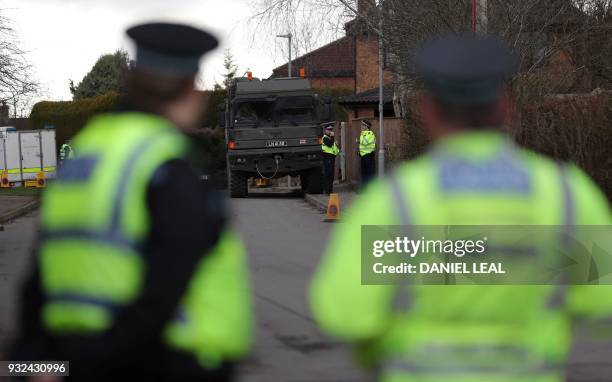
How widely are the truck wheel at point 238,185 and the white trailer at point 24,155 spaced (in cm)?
1504

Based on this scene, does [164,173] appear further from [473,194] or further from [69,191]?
[473,194]

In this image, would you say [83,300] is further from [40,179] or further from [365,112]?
[365,112]

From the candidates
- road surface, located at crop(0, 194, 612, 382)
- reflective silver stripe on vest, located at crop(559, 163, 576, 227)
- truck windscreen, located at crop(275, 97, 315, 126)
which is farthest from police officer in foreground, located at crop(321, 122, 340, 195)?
reflective silver stripe on vest, located at crop(559, 163, 576, 227)

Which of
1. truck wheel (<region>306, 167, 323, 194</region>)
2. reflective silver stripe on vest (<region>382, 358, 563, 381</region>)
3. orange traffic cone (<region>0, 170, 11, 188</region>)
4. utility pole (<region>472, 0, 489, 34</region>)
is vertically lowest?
orange traffic cone (<region>0, 170, 11, 188</region>)

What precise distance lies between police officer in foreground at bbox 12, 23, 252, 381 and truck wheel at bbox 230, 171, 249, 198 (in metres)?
27.3

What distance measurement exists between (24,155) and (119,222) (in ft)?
140

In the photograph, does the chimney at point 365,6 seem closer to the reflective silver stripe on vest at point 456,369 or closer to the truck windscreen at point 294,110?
the truck windscreen at point 294,110

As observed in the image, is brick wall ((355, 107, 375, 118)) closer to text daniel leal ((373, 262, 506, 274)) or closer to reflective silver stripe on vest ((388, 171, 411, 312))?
text daniel leal ((373, 262, 506, 274))

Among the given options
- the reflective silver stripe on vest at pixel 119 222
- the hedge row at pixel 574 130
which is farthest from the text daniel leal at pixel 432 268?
the hedge row at pixel 574 130

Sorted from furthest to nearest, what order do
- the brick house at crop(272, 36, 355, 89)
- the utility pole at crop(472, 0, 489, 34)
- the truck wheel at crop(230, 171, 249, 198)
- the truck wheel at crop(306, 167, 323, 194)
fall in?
the brick house at crop(272, 36, 355, 89) → the truck wheel at crop(230, 171, 249, 198) → the truck wheel at crop(306, 167, 323, 194) → the utility pole at crop(472, 0, 489, 34)

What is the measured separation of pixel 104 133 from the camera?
3.05m

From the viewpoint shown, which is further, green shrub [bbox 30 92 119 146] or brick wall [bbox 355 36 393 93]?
brick wall [bbox 355 36 393 93]

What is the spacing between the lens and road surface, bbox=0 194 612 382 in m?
8.34

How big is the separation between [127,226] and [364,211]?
558 mm
